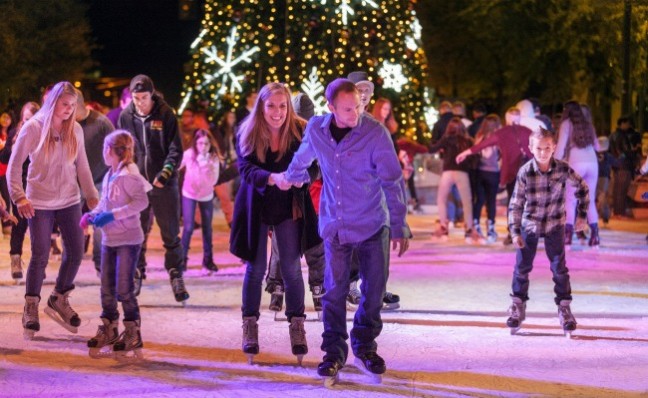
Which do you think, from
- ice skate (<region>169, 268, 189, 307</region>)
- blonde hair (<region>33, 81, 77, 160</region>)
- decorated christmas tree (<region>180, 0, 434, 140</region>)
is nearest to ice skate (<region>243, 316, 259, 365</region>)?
blonde hair (<region>33, 81, 77, 160</region>)

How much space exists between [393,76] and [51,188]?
14.4 m

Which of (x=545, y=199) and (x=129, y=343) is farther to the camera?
(x=545, y=199)

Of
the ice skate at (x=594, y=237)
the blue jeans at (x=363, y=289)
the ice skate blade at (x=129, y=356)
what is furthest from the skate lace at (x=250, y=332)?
the ice skate at (x=594, y=237)

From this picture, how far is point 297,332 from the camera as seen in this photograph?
7758 millimetres

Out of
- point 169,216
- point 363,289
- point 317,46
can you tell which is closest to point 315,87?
point 317,46

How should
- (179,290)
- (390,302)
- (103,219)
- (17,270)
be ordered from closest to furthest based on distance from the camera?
(103,219)
(390,302)
(179,290)
(17,270)

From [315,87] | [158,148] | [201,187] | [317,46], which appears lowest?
[201,187]

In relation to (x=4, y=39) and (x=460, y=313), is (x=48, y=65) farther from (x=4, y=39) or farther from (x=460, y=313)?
(x=460, y=313)

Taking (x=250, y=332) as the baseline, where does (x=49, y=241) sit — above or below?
above

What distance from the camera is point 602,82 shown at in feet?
102

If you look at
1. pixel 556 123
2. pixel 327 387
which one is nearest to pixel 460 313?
pixel 327 387

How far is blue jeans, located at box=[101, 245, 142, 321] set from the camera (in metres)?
8.11

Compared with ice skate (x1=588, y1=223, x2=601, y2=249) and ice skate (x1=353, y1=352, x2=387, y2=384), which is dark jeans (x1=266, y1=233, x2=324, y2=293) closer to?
ice skate (x1=353, y1=352, x2=387, y2=384)

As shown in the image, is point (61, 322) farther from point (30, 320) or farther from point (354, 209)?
point (354, 209)
